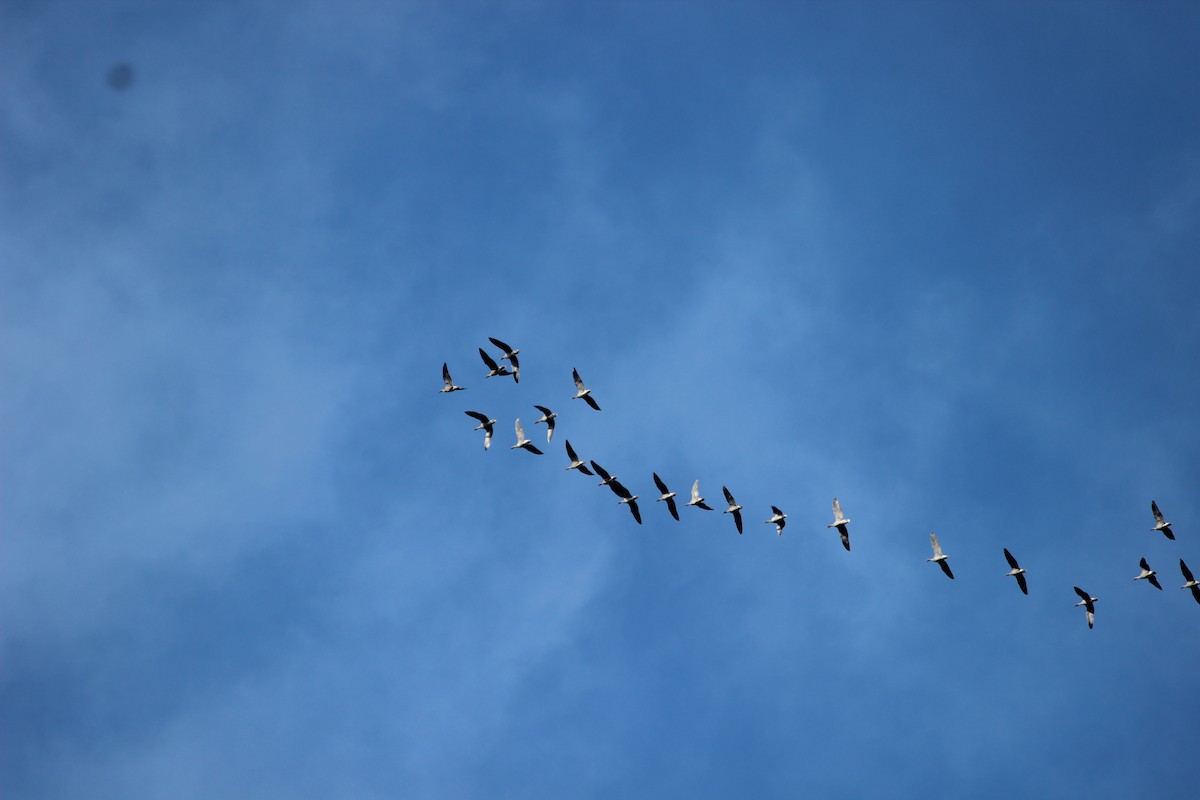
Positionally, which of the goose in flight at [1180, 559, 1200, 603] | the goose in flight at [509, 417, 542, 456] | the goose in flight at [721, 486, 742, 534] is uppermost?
the goose in flight at [509, 417, 542, 456]

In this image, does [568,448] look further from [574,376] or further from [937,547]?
[937,547]

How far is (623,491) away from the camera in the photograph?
10481cm

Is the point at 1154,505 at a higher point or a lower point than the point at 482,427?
lower

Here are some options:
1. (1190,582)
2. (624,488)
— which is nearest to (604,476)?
(624,488)

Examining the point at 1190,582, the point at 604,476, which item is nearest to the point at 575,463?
the point at 604,476

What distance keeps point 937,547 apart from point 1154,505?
19239 mm

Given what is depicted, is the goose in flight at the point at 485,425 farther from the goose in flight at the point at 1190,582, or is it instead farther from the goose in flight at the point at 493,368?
the goose in flight at the point at 1190,582

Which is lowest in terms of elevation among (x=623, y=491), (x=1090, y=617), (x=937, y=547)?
(x=1090, y=617)

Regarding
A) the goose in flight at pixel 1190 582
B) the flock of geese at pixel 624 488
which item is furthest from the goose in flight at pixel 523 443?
the goose in flight at pixel 1190 582

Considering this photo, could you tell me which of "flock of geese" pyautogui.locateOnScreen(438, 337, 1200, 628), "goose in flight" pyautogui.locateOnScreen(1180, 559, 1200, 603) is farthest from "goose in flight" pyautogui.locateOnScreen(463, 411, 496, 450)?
"goose in flight" pyautogui.locateOnScreen(1180, 559, 1200, 603)

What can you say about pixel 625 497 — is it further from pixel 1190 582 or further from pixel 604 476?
pixel 1190 582

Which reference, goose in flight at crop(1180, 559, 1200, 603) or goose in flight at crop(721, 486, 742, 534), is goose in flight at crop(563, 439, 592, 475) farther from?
goose in flight at crop(1180, 559, 1200, 603)

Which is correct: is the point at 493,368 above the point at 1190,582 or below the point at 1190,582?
above

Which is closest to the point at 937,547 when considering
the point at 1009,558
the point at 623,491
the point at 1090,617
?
the point at 1009,558
